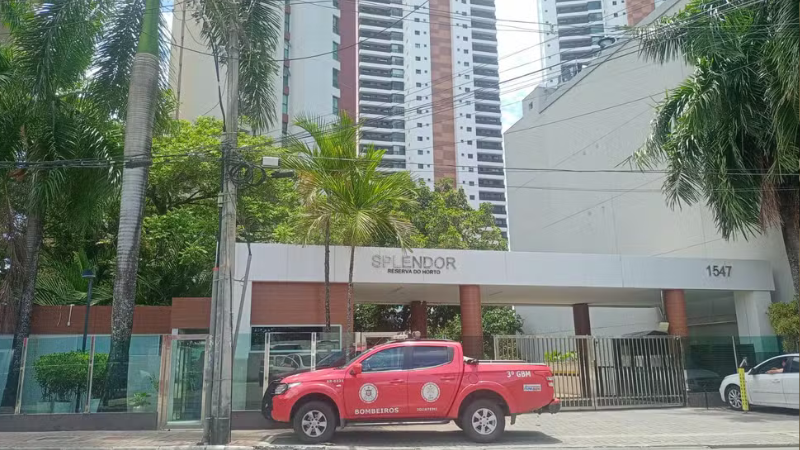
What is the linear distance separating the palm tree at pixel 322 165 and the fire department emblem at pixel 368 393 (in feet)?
15.4

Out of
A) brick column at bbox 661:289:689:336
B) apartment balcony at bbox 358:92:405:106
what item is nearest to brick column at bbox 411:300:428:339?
brick column at bbox 661:289:689:336

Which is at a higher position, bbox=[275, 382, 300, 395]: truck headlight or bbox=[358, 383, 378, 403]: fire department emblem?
bbox=[275, 382, 300, 395]: truck headlight

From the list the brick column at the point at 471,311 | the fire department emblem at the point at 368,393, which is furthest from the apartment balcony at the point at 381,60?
the fire department emblem at the point at 368,393

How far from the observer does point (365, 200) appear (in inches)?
645

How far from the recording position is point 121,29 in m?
17.1

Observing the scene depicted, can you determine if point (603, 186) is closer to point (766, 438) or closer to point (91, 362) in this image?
point (766, 438)

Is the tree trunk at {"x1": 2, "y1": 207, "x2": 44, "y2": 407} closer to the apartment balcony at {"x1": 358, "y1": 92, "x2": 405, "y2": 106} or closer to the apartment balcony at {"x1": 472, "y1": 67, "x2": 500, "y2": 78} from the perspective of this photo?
the apartment balcony at {"x1": 358, "y1": 92, "x2": 405, "y2": 106}

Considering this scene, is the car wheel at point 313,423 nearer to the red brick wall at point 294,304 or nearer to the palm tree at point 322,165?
the palm tree at point 322,165

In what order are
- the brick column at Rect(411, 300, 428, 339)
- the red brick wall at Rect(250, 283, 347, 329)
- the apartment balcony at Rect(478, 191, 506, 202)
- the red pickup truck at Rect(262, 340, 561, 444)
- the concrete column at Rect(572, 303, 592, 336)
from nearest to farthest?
the red pickup truck at Rect(262, 340, 561, 444), the red brick wall at Rect(250, 283, 347, 329), the brick column at Rect(411, 300, 428, 339), the concrete column at Rect(572, 303, 592, 336), the apartment balcony at Rect(478, 191, 506, 202)

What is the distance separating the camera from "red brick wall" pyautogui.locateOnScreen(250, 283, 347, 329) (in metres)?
17.0

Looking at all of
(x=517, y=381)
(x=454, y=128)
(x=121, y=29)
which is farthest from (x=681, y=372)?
(x=454, y=128)

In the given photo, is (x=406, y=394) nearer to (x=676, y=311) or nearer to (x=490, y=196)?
(x=676, y=311)

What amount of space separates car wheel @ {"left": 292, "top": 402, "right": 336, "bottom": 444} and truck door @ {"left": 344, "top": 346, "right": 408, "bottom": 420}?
432mm

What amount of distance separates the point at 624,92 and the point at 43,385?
27.1 meters
